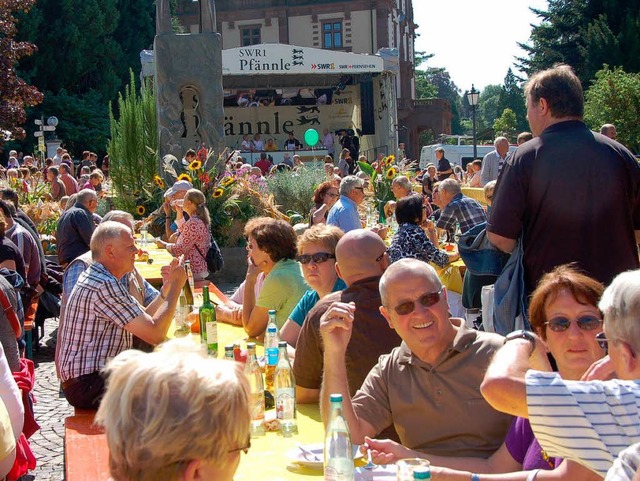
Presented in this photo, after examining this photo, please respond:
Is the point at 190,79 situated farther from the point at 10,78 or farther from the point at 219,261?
the point at 10,78

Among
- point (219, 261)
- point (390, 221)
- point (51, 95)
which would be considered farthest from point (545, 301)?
point (51, 95)

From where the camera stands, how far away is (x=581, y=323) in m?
2.95

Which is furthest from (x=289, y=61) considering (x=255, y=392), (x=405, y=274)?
(x=405, y=274)

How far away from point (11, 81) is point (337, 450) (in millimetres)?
23341

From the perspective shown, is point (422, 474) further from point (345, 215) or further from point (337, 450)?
point (345, 215)

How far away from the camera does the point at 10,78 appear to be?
24.0 meters

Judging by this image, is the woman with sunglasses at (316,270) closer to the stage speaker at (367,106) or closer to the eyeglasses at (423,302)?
the eyeglasses at (423,302)

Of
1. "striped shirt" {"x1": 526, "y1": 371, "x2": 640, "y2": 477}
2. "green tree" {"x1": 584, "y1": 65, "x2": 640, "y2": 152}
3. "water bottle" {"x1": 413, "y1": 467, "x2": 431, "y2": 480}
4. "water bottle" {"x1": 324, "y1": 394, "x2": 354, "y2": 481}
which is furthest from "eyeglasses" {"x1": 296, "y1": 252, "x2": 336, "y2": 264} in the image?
"green tree" {"x1": 584, "y1": 65, "x2": 640, "y2": 152}

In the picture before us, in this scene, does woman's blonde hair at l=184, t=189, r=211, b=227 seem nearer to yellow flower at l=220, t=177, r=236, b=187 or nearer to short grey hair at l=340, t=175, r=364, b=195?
short grey hair at l=340, t=175, r=364, b=195

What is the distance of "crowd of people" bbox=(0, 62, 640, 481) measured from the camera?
1714mm

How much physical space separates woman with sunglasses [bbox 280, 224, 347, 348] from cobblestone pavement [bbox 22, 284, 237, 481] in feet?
5.60

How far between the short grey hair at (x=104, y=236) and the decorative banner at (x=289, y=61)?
2540 cm

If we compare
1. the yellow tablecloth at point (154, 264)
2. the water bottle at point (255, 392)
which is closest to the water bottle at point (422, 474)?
the water bottle at point (255, 392)

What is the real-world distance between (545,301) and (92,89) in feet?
125
